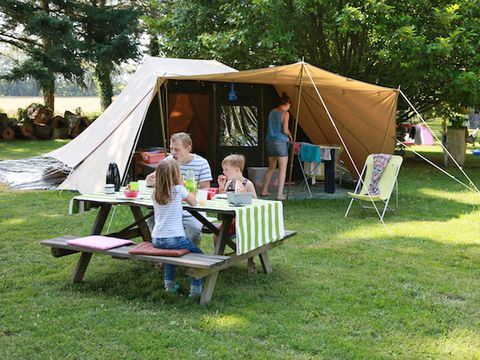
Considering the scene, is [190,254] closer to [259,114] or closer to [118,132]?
[118,132]

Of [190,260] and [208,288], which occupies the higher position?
[190,260]

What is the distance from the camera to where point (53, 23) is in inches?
547

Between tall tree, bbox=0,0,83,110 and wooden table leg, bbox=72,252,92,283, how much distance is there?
1099 cm

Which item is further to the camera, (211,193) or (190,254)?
(211,193)

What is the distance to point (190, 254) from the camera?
3734mm

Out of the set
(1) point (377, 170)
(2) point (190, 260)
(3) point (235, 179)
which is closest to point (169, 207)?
(2) point (190, 260)

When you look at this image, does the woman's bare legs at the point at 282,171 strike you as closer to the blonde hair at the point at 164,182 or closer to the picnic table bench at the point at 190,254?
the picnic table bench at the point at 190,254

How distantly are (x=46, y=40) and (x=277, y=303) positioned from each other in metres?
13.0

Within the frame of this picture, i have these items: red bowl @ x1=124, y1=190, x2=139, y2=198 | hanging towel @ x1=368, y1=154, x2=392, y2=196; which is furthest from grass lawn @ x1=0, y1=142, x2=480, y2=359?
hanging towel @ x1=368, y1=154, x2=392, y2=196

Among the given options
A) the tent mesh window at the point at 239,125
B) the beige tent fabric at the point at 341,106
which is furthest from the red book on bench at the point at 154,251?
the tent mesh window at the point at 239,125

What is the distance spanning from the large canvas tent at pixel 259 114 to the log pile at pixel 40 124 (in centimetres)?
832

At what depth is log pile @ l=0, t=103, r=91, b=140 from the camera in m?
16.3

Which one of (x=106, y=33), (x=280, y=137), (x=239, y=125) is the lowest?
(x=280, y=137)

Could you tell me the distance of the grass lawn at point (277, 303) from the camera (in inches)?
123
